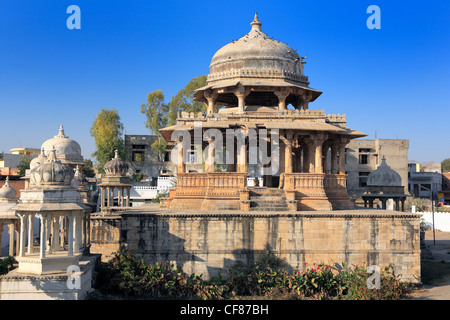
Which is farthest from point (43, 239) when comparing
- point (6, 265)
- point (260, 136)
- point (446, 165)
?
point (446, 165)

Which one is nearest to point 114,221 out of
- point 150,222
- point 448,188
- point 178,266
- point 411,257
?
point 150,222

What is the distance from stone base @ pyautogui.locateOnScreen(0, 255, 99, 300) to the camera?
484 inches

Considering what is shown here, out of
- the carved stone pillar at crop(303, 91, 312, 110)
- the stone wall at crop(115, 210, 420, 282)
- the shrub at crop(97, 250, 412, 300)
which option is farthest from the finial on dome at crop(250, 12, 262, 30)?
the shrub at crop(97, 250, 412, 300)

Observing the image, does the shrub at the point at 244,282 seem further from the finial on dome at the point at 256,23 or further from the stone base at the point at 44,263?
the finial on dome at the point at 256,23

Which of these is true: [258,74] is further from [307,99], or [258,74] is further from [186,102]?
[186,102]

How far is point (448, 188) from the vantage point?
6594 cm

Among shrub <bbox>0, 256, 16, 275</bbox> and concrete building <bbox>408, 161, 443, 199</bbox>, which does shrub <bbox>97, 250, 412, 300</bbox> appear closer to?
shrub <bbox>0, 256, 16, 275</bbox>

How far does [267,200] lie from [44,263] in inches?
373

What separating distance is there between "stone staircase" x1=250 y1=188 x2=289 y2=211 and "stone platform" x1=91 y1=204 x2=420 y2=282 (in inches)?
47.9

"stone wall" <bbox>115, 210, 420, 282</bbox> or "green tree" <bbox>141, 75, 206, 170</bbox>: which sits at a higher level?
"green tree" <bbox>141, 75, 206, 170</bbox>

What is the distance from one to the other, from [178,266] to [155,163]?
3366 cm

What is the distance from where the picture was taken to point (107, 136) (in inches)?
1842
